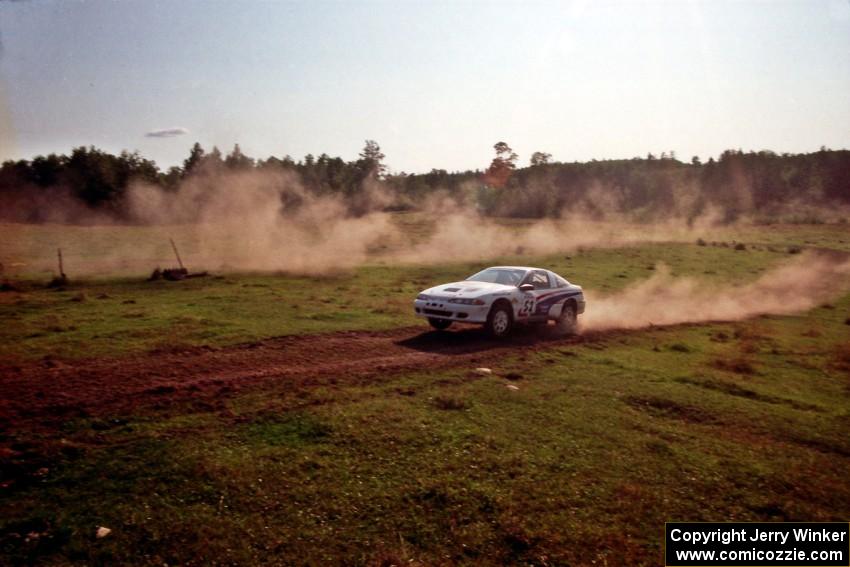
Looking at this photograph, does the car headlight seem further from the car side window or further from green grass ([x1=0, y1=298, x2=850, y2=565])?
green grass ([x1=0, y1=298, x2=850, y2=565])

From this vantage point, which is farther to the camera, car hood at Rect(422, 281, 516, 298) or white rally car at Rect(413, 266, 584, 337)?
car hood at Rect(422, 281, 516, 298)

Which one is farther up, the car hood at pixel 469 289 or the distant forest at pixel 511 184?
the distant forest at pixel 511 184

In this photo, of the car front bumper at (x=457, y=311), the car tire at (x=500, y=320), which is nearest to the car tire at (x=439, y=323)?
the car front bumper at (x=457, y=311)

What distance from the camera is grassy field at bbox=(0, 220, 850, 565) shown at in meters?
5.48

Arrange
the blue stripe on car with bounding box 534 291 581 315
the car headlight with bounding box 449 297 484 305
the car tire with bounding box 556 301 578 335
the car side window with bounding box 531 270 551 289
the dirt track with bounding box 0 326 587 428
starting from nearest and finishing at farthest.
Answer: the dirt track with bounding box 0 326 587 428 < the car headlight with bounding box 449 297 484 305 < the blue stripe on car with bounding box 534 291 581 315 < the car side window with bounding box 531 270 551 289 < the car tire with bounding box 556 301 578 335

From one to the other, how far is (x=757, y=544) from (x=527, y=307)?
9.57 m

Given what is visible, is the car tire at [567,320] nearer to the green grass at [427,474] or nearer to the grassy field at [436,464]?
the grassy field at [436,464]

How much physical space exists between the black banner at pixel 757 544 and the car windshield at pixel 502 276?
952 cm

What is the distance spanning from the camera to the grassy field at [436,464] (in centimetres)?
548

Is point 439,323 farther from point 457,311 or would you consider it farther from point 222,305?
point 222,305

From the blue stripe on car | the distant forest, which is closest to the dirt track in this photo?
the blue stripe on car

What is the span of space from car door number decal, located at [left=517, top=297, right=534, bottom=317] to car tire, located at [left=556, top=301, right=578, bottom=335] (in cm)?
147

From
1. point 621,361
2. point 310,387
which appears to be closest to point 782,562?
point 310,387

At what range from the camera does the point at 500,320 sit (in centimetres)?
1459
